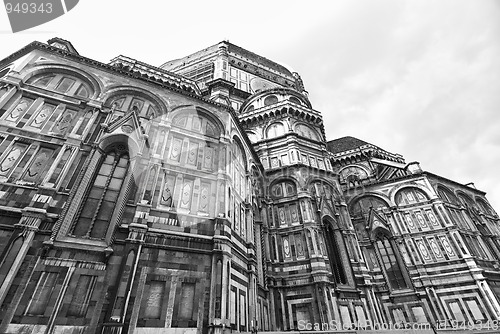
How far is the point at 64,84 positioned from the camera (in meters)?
13.7

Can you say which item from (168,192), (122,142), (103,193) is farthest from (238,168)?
(103,193)

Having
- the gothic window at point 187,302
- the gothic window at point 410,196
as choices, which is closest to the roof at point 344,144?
the gothic window at point 410,196

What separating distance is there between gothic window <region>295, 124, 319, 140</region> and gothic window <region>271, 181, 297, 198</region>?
6345 millimetres

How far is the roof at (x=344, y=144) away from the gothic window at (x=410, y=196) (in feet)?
33.7

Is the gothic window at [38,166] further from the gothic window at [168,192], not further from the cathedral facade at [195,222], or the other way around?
the gothic window at [168,192]

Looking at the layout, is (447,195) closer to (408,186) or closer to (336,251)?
(408,186)

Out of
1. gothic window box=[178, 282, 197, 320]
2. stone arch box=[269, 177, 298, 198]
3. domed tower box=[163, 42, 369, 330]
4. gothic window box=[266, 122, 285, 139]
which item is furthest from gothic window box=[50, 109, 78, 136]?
gothic window box=[266, 122, 285, 139]

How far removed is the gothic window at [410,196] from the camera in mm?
24109

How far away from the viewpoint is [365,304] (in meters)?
16.9

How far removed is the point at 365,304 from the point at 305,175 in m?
10.4

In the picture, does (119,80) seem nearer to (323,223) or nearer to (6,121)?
(6,121)

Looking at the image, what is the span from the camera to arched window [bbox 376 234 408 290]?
2083 cm

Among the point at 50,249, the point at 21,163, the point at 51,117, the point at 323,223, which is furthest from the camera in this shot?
the point at 323,223

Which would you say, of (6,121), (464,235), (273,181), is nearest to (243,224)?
(273,181)
